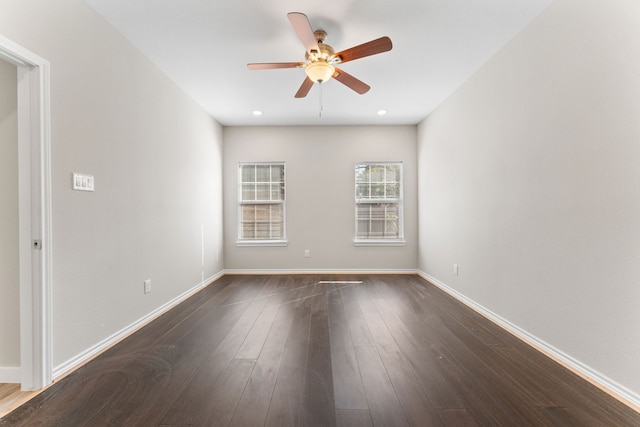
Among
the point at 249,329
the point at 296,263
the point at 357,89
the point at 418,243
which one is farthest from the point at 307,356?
the point at 418,243

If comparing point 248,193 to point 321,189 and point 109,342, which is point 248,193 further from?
point 109,342

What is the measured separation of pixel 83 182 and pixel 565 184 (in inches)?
133

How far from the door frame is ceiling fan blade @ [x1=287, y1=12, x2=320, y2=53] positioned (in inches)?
61.4

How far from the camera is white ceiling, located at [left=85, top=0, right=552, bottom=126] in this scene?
6.73 feet

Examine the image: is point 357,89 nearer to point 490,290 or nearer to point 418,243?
point 490,290

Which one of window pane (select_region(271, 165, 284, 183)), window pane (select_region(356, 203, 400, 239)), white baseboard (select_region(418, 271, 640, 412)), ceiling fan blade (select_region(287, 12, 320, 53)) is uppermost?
ceiling fan blade (select_region(287, 12, 320, 53))

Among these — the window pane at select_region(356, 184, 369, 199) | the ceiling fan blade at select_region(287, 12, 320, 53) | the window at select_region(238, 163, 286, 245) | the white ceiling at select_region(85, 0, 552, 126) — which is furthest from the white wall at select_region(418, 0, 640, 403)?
the window at select_region(238, 163, 286, 245)

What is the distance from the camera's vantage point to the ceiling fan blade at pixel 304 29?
1742 millimetres

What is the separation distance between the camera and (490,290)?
274cm

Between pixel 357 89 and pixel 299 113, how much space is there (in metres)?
1.68

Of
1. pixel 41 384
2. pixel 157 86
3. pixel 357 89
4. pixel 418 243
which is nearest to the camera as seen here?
pixel 41 384

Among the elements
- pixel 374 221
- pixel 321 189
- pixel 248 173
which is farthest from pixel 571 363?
pixel 248 173

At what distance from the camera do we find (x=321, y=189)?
4.74 m

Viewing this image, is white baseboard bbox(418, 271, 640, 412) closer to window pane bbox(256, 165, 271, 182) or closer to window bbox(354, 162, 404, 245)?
window bbox(354, 162, 404, 245)
